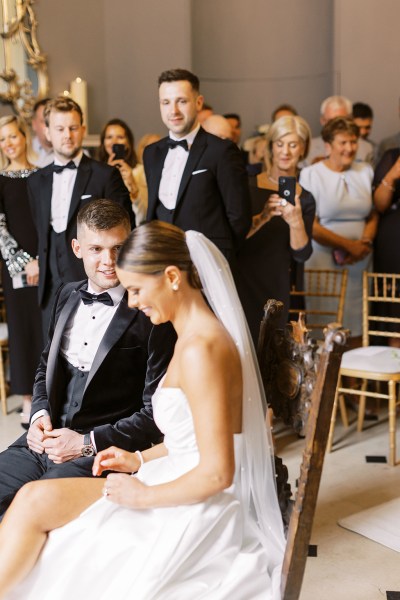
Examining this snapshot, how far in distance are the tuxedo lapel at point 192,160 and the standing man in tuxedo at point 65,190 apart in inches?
15.1

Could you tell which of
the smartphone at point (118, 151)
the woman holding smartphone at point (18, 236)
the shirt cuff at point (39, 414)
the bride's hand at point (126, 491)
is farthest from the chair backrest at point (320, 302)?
the bride's hand at point (126, 491)

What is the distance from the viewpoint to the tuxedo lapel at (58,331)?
9.01ft

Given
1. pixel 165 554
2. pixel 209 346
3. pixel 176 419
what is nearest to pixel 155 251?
pixel 209 346

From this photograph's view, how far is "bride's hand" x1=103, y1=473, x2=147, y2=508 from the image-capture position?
6.53 feet

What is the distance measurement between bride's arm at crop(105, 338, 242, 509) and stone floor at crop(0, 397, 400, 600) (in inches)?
45.0

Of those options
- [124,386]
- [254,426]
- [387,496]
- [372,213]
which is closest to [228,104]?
[372,213]

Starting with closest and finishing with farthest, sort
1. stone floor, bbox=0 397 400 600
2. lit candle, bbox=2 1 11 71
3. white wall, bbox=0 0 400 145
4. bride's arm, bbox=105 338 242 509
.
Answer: bride's arm, bbox=105 338 242 509, stone floor, bbox=0 397 400 600, lit candle, bbox=2 1 11 71, white wall, bbox=0 0 400 145

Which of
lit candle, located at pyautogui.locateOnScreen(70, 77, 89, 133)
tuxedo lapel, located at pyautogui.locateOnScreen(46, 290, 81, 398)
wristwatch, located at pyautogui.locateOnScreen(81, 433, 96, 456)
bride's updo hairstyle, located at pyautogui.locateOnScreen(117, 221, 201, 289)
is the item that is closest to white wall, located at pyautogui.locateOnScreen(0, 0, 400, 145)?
lit candle, located at pyautogui.locateOnScreen(70, 77, 89, 133)

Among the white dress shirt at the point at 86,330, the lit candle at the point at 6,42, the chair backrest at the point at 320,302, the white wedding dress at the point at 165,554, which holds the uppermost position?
the lit candle at the point at 6,42

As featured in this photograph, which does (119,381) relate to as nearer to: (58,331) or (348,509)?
(58,331)

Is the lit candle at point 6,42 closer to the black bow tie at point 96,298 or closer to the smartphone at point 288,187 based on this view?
the smartphone at point 288,187

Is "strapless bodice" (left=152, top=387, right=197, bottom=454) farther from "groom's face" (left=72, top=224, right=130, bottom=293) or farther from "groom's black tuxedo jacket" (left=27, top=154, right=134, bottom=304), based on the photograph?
"groom's black tuxedo jacket" (left=27, top=154, right=134, bottom=304)

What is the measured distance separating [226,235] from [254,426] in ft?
6.79

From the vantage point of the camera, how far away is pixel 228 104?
852 centimetres
